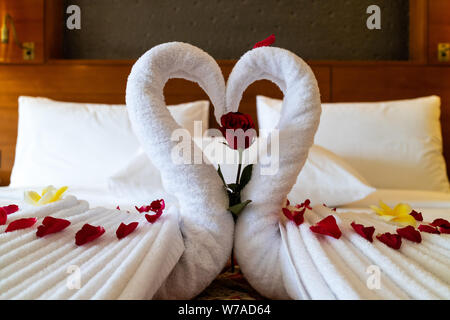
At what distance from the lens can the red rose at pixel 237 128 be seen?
2.23 feet

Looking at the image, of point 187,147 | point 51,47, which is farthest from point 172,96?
point 187,147

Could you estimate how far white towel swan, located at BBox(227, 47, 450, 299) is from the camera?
49 centimetres

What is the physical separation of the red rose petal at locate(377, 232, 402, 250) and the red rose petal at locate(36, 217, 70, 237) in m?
0.53

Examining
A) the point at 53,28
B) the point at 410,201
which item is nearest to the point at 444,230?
the point at 410,201

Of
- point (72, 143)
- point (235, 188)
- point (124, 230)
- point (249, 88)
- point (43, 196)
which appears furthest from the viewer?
point (249, 88)

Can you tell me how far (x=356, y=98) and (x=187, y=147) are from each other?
1847 millimetres

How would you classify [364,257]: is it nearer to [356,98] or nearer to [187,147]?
[187,147]

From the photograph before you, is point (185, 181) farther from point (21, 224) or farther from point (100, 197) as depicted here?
point (100, 197)

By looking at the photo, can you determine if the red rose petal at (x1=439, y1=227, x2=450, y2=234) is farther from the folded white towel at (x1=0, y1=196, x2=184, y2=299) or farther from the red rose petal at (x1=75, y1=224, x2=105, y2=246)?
the red rose petal at (x1=75, y1=224, x2=105, y2=246)

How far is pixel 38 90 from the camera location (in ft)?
7.67

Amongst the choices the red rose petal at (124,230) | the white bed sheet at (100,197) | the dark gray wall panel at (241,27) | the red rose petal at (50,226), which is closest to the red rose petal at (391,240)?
the red rose petal at (124,230)

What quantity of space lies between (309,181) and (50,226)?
0.96m

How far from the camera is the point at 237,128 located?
68 centimetres

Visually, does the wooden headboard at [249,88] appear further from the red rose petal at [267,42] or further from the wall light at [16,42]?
the red rose petal at [267,42]
